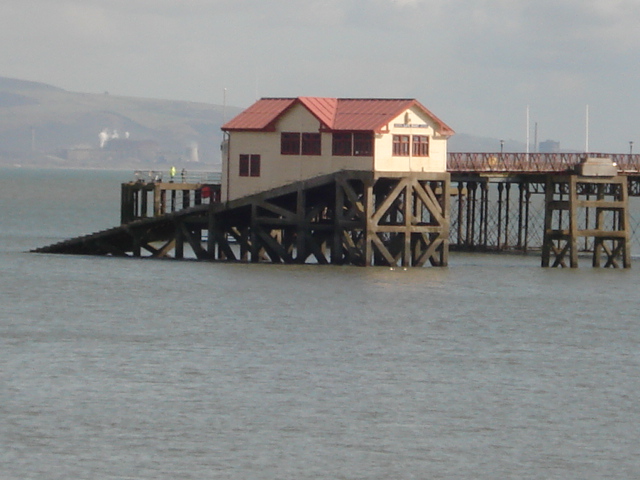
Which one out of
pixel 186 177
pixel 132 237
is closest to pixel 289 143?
pixel 132 237

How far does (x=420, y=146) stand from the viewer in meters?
65.9

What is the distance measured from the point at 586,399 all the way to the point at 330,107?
106ft

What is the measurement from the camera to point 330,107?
6700 cm

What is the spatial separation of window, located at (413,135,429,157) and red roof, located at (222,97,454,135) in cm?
96

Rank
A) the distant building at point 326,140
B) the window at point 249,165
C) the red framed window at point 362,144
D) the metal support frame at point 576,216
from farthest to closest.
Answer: the metal support frame at point 576,216, the window at point 249,165, the distant building at point 326,140, the red framed window at point 362,144

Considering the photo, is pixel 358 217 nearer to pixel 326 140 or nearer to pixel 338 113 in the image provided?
pixel 326 140

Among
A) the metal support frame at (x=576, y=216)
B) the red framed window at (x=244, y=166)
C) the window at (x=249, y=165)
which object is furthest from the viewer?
the metal support frame at (x=576, y=216)

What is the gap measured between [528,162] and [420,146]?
1039 cm

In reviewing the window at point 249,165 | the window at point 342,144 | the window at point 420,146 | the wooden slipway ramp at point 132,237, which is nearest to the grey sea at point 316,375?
the window at point 249,165

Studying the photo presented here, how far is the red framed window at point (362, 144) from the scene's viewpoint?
2539 inches

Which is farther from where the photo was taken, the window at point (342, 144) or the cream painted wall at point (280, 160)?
the cream painted wall at point (280, 160)

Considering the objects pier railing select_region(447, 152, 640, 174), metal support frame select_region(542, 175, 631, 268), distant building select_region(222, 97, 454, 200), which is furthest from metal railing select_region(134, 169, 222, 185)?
metal support frame select_region(542, 175, 631, 268)

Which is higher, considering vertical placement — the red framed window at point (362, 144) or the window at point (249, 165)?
the red framed window at point (362, 144)

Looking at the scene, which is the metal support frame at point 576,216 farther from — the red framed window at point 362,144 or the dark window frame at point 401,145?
the red framed window at point 362,144
